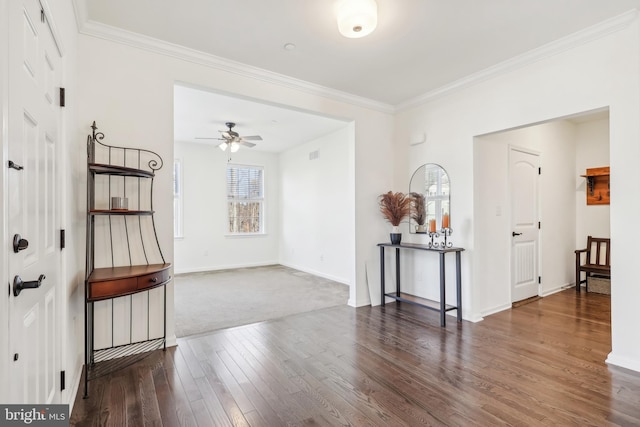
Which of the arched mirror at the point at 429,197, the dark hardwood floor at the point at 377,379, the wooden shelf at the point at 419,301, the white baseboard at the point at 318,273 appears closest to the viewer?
the dark hardwood floor at the point at 377,379

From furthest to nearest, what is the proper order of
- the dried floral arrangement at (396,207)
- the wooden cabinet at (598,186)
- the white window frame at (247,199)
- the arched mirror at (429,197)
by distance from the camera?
the white window frame at (247,199) < the wooden cabinet at (598,186) < the dried floral arrangement at (396,207) < the arched mirror at (429,197)

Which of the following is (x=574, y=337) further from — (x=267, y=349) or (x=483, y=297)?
(x=267, y=349)

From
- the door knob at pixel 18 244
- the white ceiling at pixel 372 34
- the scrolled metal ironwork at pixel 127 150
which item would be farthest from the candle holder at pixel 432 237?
the door knob at pixel 18 244

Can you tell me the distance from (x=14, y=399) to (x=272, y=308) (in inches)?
126

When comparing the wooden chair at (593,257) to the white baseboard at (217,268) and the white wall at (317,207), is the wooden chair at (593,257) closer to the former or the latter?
the white wall at (317,207)

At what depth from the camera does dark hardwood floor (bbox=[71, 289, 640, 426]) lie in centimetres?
201

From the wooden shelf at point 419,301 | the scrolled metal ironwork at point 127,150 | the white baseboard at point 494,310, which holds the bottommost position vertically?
the white baseboard at point 494,310

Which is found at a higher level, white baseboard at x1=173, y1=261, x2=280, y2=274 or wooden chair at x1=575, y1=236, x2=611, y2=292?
wooden chair at x1=575, y1=236, x2=611, y2=292

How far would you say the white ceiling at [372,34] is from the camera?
2.48m

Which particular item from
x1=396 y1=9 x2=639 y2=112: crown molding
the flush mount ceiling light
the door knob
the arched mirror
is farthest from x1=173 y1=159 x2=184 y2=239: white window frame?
the door knob

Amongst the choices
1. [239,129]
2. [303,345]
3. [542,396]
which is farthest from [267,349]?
[239,129]

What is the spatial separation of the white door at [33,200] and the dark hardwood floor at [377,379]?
0.74 meters

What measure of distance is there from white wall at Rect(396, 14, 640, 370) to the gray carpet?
7.09ft

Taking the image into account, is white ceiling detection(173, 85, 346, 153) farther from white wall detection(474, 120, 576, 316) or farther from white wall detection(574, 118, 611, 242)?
white wall detection(574, 118, 611, 242)
